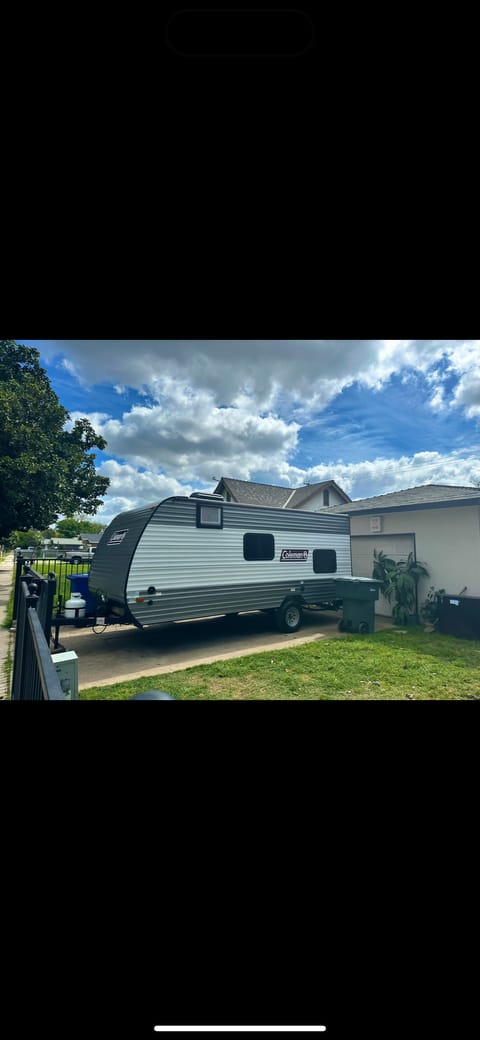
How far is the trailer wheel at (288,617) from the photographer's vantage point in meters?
5.22

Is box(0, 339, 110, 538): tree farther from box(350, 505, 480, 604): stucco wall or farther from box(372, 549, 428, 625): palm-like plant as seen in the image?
box(350, 505, 480, 604): stucco wall

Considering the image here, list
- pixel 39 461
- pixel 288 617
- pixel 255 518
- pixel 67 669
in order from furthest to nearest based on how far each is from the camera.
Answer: pixel 288 617 < pixel 255 518 < pixel 39 461 < pixel 67 669

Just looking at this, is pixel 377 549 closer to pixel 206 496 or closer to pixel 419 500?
pixel 419 500

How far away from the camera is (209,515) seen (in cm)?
448

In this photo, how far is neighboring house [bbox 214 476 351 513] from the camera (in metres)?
4.65

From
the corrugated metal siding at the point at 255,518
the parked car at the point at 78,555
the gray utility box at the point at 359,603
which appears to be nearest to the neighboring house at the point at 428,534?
the corrugated metal siding at the point at 255,518

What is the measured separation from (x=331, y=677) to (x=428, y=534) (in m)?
3.28

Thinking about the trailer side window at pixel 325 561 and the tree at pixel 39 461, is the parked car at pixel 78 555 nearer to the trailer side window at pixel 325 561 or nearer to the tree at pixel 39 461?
the tree at pixel 39 461

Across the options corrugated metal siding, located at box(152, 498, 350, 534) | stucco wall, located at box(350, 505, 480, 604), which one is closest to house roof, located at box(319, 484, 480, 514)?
stucco wall, located at box(350, 505, 480, 604)

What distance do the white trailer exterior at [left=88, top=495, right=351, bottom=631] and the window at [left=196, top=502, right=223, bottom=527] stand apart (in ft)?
0.04

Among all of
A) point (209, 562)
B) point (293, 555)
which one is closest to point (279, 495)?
point (293, 555)
